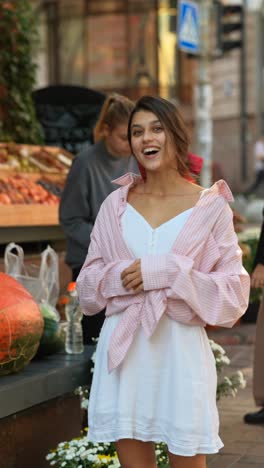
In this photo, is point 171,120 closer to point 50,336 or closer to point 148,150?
point 148,150

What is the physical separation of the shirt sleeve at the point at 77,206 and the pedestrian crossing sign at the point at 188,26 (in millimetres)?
7877

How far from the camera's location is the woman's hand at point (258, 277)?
6829mm

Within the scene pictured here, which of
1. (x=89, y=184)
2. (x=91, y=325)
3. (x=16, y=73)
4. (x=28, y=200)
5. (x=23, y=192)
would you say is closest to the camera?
(x=91, y=325)

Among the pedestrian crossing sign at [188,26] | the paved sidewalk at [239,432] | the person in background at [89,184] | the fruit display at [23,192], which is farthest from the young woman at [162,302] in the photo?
the pedestrian crossing sign at [188,26]

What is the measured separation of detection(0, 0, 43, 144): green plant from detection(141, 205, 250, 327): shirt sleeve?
7.75 m

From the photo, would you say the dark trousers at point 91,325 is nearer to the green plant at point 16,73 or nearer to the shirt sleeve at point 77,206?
the shirt sleeve at point 77,206

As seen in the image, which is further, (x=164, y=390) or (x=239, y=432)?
(x=239, y=432)

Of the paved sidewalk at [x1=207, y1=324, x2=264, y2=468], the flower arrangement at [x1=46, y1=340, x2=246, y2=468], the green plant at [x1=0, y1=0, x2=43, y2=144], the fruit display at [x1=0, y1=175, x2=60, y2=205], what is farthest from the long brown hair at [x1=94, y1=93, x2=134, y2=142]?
the green plant at [x1=0, y1=0, x2=43, y2=144]

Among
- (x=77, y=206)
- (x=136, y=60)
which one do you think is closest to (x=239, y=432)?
(x=77, y=206)

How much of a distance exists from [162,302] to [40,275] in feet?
8.57

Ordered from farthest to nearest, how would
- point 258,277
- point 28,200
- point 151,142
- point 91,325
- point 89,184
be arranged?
1. point 28,200
2. point 258,277
3. point 89,184
4. point 91,325
5. point 151,142

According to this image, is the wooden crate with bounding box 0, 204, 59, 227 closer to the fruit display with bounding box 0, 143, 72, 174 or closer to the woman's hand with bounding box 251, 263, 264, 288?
the fruit display with bounding box 0, 143, 72, 174

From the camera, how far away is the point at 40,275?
21.9 feet

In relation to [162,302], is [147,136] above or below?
above
